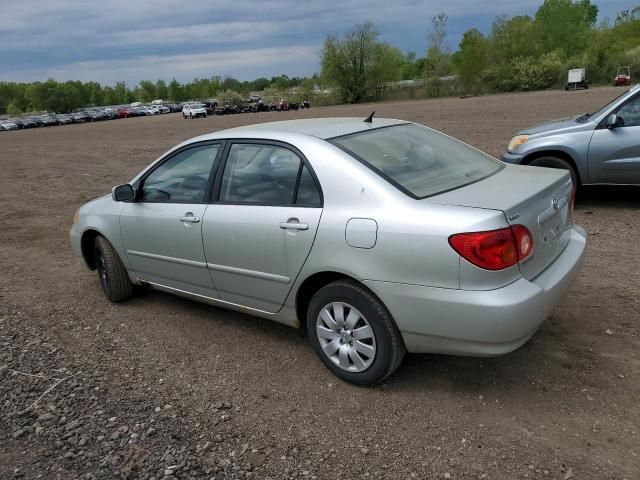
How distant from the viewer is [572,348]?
373 cm

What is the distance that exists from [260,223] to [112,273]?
212 centimetres

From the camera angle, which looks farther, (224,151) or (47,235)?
(47,235)

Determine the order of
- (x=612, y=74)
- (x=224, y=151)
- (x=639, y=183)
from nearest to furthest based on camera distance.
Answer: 1. (x=224, y=151)
2. (x=639, y=183)
3. (x=612, y=74)

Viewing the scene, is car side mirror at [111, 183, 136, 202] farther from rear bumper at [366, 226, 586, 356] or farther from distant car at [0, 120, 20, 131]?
distant car at [0, 120, 20, 131]

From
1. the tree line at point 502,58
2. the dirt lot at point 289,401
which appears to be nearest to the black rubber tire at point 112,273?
the dirt lot at point 289,401

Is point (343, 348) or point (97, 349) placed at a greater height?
point (343, 348)

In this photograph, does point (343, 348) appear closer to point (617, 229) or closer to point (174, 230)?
point (174, 230)

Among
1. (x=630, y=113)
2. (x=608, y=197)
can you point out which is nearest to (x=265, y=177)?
(x=630, y=113)

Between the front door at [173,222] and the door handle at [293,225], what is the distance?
83cm

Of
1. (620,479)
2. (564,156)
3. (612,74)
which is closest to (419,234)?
(620,479)

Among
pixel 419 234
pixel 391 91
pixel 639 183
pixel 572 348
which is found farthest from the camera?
pixel 391 91

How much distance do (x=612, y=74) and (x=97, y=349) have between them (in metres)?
66.0

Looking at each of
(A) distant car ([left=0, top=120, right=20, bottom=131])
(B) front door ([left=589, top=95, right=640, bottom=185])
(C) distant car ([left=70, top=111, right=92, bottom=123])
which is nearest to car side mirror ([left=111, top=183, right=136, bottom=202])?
(B) front door ([left=589, top=95, right=640, bottom=185])

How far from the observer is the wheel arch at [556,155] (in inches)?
276
